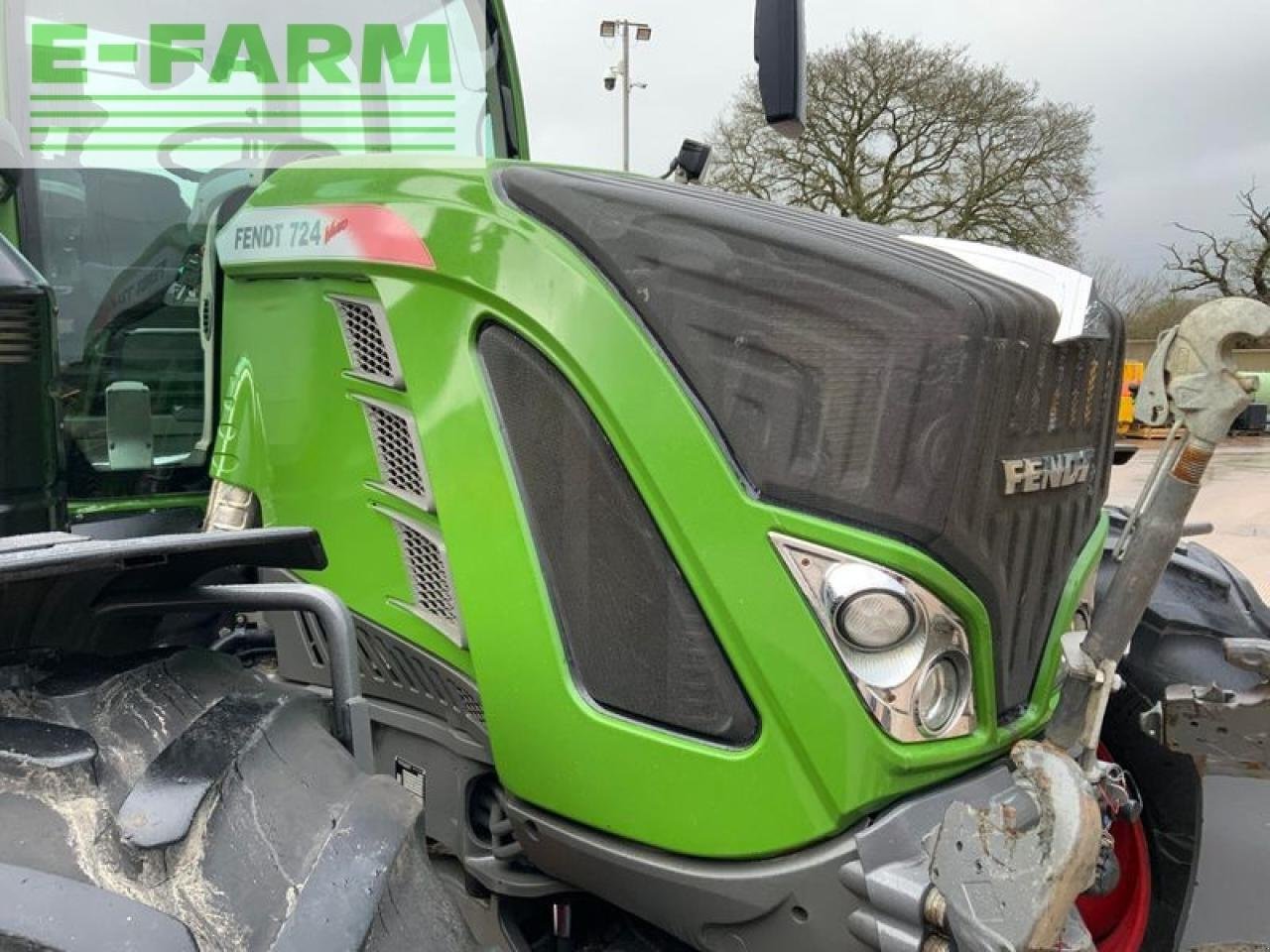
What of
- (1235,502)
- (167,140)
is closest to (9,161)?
(167,140)

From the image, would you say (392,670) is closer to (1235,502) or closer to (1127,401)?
(1235,502)

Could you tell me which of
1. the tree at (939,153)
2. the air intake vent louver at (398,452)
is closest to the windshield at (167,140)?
the air intake vent louver at (398,452)

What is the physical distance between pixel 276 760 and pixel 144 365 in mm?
1604

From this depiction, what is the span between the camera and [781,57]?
206 cm

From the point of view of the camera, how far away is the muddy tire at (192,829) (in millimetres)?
1119

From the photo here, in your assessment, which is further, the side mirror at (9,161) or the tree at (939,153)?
the tree at (939,153)

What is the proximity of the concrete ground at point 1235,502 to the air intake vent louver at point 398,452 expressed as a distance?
4308mm

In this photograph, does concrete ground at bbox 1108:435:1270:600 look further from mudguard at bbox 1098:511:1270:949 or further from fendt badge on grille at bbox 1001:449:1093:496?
fendt badge on grille at bbox 1001:449:1093:496

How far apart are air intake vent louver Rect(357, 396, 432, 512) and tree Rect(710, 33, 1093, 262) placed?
23.4m

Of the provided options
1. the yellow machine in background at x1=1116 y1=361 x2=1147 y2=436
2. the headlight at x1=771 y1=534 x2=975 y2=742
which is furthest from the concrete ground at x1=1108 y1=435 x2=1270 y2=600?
the headlight at x1=771 y1=534 x2=975 y2=742

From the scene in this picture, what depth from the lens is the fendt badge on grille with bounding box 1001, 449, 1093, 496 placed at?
1605 mm

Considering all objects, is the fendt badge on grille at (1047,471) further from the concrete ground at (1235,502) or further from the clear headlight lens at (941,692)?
the concrete ground at (1235,502)

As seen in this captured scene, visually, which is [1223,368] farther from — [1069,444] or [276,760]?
[276,760]

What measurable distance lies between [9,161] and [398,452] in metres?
1.30
